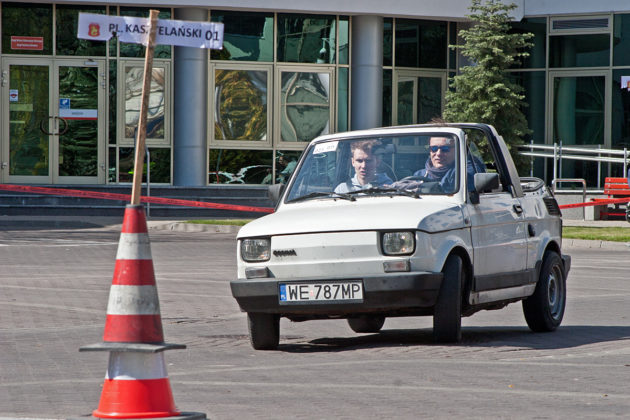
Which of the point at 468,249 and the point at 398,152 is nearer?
the point at 468,249

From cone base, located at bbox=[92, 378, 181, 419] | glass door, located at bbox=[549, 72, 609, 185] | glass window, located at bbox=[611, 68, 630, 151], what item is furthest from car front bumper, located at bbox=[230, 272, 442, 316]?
glass window, located at bbox=[611, 68, 630, 151]

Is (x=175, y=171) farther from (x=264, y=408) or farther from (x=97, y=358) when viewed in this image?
(x=264, y=408)

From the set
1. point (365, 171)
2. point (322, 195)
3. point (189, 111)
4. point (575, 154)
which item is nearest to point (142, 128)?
point (322, 195)

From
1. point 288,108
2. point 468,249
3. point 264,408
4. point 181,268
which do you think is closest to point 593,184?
point 288,108

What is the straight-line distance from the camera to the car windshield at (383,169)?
9.34 metres

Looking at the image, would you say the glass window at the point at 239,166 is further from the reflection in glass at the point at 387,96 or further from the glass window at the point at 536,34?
the glass window at the point at 536,34

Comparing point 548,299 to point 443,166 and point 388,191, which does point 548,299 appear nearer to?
point 443,166

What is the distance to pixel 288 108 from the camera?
32125mm

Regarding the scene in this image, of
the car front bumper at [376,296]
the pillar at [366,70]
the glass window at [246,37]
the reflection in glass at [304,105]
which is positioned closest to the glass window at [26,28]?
the glass window at [246,37]

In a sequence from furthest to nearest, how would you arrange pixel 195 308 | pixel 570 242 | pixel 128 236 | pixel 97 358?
1. pixel 570 242
2. pixel 195 308
3. pixel 97 358
4. pixel 128 236

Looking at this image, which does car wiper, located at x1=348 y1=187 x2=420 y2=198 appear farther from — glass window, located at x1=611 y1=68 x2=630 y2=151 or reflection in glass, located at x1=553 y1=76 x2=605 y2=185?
glass window, located at x1=611 y1=68 x2=630 y2=151

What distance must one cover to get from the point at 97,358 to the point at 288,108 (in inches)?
941

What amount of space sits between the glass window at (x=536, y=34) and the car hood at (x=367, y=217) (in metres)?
25.3

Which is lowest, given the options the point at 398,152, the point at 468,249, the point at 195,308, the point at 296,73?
the point at 195,308
